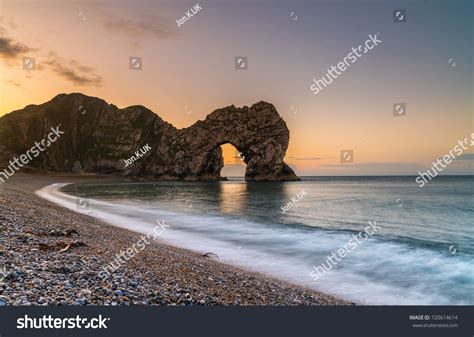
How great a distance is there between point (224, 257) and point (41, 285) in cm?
806

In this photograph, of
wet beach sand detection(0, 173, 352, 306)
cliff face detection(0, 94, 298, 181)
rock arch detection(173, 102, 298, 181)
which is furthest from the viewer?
rock arch detection(173, 102, 298, 181)

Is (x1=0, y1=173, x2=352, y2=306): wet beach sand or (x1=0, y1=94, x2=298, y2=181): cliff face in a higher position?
(x1=0, y1=94, x2=298, y2=181): cliff face

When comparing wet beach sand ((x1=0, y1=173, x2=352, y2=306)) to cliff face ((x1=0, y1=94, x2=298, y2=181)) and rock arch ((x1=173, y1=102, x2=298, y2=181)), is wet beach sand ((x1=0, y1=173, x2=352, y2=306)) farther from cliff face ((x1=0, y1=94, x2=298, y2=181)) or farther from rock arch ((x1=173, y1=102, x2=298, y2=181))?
rock arch ((x1=173, y1=102, x2=298, y2=181))

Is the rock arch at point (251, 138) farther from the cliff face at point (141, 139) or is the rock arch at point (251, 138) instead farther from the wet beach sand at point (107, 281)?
the wet beach sand at point (107, 281)

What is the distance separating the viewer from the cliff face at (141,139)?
371 ft

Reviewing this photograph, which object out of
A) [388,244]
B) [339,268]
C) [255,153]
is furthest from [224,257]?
[255,153]

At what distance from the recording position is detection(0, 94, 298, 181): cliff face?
113000mm

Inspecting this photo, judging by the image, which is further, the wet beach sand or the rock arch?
the rock arch

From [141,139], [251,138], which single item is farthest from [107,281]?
[141,139]

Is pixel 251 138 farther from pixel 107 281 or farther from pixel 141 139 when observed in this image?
pixel 107 281

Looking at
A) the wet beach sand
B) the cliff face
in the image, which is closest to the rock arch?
the cliff face

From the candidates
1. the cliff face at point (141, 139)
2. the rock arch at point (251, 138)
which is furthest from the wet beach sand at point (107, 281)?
the rock arch at point (251, 138)

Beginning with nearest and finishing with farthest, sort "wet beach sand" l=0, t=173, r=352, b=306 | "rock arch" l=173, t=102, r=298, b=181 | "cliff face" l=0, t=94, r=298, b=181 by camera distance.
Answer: "wet beach sand" l=0, t=173, r=352, b=306
"cliff face" l=0, t=94, r=298, b=181
"rock arch" l=173, t=102, r=298, b=181

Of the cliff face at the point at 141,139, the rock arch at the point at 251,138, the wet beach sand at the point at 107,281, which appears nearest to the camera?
the wet beach sand at the point at 107,281
